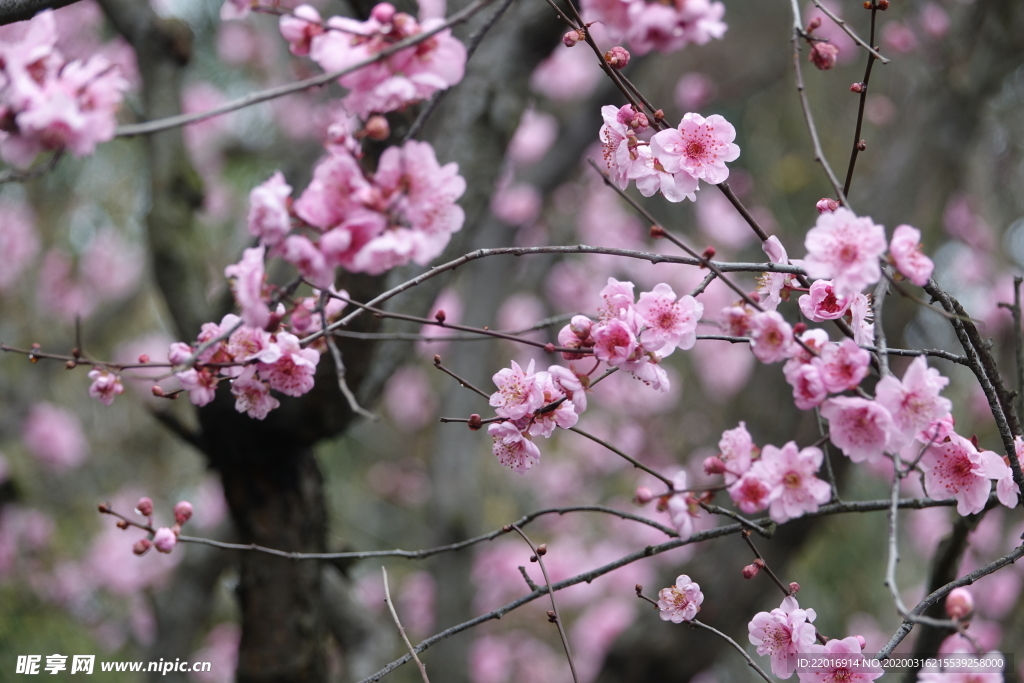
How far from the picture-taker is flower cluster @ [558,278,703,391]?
95 cm

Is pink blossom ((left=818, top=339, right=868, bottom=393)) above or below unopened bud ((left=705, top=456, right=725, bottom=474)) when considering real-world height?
above

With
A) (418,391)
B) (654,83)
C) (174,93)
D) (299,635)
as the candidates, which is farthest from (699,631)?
(654,83)

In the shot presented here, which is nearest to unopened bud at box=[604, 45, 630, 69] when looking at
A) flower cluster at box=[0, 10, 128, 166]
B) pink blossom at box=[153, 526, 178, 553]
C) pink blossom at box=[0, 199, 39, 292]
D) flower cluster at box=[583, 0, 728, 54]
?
flower cluster at box=[583, 0, 728, 54]

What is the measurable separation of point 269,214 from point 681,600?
789 mm

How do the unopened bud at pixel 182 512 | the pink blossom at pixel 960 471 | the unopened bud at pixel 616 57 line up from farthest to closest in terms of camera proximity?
the unopened bud at pixel 182 512
the unopened bud at pixel 616 57
the pink blossom at pixel 960 471

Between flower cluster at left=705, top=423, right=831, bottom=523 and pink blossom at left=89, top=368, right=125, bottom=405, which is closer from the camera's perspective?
flower cluster at left=705, top=423, right=831, bottom=523

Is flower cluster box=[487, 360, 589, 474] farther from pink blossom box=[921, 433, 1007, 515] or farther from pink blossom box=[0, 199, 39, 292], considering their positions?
pink blossom box=[0, 199, 39, 292]

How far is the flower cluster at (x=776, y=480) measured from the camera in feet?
2.69

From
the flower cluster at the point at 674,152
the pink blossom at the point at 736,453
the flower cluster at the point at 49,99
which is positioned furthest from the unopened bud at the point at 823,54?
the flower cluster at the point at 49,99

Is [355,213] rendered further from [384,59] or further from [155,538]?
[155,538]

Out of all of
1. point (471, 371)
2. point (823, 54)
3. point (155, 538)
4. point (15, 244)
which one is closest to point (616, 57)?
point (823, 54)

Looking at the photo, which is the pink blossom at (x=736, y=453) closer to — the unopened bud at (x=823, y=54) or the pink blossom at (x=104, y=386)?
the unopened bud at (x=823, y=54)

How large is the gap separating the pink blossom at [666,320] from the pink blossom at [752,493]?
0.66 feet

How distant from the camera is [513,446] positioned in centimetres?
106
